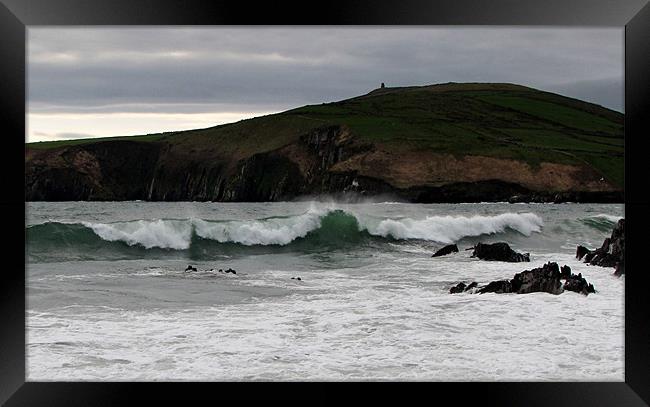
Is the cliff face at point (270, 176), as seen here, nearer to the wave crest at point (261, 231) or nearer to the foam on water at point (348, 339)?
the wave crest at point (261, 231)

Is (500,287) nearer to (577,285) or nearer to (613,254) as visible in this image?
(577,285)

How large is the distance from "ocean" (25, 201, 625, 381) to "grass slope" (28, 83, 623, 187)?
829 inches

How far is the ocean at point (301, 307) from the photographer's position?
7.38 metres

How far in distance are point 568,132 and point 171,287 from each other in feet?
116

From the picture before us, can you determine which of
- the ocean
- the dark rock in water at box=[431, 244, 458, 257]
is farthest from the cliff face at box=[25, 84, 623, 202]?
the dark rock in water at box=[431, 244, 458, 257]

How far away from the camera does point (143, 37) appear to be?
3581 centimetres

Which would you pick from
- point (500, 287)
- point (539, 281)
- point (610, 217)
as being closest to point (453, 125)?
point (610, 217)

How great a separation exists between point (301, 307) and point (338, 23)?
860 centimetres

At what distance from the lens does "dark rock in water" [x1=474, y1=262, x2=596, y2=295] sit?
9.19 metres

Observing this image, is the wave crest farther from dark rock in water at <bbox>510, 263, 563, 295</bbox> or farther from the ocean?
dark rock in water at <bbox>510, 263, 563, 295</bbox>

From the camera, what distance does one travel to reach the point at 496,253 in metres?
16.4

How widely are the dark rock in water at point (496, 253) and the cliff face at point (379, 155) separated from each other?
2057 cm

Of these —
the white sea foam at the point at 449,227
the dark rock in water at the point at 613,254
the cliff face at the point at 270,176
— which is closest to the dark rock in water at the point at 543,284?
the dark rock in water at the point at 613,254

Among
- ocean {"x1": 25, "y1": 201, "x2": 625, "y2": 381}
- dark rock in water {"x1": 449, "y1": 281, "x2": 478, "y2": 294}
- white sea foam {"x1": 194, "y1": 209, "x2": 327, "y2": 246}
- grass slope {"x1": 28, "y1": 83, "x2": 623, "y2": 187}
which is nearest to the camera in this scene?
ocean {"x1": 25, "y1": 201, "x2": 625, "y2": 381}
